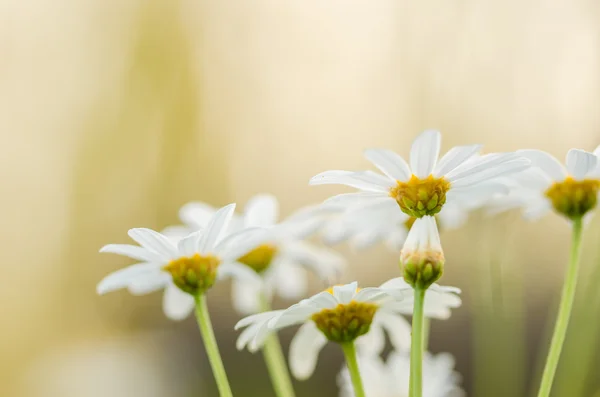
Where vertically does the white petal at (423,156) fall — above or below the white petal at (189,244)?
above

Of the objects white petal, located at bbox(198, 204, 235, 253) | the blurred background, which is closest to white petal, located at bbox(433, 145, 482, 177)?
white petal, located at bbox(198, 204, 235, 253)

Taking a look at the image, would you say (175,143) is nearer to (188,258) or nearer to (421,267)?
(188,258)

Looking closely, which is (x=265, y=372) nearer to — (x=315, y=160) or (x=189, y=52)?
(x=315, y=160)

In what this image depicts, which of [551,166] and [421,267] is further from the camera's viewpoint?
[551,166]

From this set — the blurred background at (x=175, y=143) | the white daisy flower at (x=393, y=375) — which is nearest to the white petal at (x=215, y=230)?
the white daisy flower at (x=393, y=375)

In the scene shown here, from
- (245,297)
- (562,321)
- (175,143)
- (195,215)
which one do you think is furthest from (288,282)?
(175,143)

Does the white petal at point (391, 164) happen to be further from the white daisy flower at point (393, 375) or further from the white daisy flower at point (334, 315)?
the white daisy flower at point (393, 375)

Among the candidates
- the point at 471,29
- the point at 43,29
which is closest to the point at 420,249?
the point at 471,29
